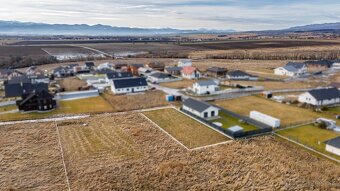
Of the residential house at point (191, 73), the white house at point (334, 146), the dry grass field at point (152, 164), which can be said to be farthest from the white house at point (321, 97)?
the residential house at point (191, 73)

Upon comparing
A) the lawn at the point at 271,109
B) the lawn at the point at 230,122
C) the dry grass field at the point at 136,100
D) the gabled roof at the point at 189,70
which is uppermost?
the gabled roof at the point at 189,70

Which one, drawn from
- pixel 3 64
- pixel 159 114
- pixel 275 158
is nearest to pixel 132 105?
pixel 159 114

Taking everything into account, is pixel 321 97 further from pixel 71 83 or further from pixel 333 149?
A: pixel 71 83

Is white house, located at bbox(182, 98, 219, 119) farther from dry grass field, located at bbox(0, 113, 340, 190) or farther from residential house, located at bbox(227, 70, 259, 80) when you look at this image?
residential house, located at bbox(227, 70, 259, 80)

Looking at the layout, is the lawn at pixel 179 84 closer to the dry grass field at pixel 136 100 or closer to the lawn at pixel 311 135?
the dry grass field at pixel 136 100

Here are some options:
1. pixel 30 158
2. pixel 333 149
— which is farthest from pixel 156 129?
pixel 333 149
